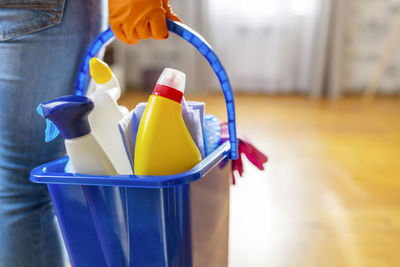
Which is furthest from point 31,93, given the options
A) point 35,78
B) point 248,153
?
point 248,153

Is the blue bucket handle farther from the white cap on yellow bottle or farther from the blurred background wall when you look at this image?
the blurred background wall

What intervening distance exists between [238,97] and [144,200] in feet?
9.09

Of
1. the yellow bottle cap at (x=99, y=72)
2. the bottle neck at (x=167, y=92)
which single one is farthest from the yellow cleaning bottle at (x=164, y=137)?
the yellow bottle cap at (x=99, y=72)

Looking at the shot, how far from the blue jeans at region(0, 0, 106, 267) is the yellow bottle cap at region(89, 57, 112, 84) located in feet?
0.25

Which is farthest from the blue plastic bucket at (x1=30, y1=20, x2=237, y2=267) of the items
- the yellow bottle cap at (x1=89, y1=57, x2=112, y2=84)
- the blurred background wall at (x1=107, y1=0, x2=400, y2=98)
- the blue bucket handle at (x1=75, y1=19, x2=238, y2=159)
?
the blurred background wall at (x1=107, y1=0, x2=400, y2=98)

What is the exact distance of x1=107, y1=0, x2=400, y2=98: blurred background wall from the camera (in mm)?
3133

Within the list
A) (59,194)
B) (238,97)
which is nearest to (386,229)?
(59,194)

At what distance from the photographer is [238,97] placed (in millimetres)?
3211

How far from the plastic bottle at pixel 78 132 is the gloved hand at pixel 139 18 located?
120 millimetres

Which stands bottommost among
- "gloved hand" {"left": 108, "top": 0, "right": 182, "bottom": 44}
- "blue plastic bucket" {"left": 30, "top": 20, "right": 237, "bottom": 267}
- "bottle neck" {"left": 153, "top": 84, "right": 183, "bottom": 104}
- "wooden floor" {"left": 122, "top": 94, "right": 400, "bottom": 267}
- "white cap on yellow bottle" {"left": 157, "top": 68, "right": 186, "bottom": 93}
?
"wooden floor" {"left": 122, "top": 94, "right": 400, "bottom": 267}

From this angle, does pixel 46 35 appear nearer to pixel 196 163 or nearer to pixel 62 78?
pixel 62 78

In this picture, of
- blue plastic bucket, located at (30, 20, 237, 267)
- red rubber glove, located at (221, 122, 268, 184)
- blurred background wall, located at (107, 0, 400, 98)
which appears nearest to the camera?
blue plastic bucket, located at (30, 20, 237, 267)

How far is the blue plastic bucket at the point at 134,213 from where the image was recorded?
1.58 feet

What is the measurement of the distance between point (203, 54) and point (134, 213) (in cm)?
23
